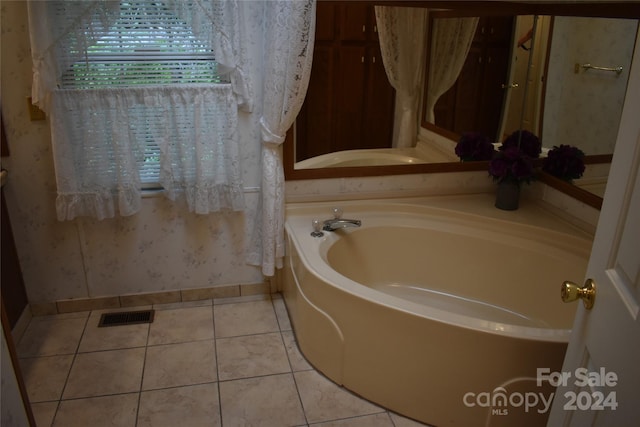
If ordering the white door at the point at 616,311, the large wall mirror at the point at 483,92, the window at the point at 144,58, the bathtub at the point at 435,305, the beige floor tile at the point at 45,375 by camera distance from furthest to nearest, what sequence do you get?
the large wall mirror at the point at 483,92 → the window at the point at 144,58 → the beige floor tile at the point at 45,375 → the bathtub at the point at 435,305 → the white door at the point at 616,311

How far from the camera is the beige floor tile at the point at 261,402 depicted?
2029mm

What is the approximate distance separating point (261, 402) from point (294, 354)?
352 millimetres

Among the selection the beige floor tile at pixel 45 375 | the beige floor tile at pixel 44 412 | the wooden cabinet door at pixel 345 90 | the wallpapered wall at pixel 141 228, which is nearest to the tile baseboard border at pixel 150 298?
the wallpapered wall at pixel 141 228

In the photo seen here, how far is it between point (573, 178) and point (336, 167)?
1.25 meters

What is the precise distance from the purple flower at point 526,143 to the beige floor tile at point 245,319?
166 cm

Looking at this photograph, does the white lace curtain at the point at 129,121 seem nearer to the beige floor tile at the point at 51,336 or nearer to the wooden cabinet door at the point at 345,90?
the wooden cabinet door at the point at 345,90

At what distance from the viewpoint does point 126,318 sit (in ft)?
8.87

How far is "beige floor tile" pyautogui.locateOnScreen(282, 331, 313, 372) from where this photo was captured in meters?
2.34

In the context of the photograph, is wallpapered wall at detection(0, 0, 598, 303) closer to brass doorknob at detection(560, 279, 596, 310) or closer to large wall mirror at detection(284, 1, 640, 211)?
large wall mirror at detection(284, 1, 640, 211)

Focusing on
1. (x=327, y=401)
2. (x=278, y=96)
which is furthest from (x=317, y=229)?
(x=327, y=401)

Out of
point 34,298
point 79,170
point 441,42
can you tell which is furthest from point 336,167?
point 34,298

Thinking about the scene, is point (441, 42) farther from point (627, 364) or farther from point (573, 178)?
point (627, 364)

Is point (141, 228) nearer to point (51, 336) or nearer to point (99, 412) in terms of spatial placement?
point (51, 336)

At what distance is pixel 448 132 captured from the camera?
2.89 m
